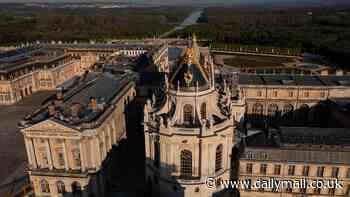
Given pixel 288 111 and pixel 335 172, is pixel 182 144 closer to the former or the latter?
pixel 335 172

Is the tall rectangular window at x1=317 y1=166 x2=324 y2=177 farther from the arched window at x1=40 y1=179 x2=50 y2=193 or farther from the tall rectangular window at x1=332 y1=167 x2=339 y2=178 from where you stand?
the arched window at x1=40 y1=179 x2=50 y2=193

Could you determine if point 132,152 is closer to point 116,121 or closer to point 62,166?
point 116,121

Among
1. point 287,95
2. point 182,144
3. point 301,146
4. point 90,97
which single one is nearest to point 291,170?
point 301,146

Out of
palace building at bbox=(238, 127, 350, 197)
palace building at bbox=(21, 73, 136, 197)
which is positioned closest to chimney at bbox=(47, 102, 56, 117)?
palace building at bbox=(21, 73, 136, 197)

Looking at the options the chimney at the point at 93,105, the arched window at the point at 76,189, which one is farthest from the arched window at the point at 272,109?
the arched window at the point at 76,189

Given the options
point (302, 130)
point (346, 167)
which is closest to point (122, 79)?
point (302, 130)

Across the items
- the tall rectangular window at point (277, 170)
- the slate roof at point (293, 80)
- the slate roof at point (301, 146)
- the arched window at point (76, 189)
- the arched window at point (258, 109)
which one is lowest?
the arched window at point (76, 189)

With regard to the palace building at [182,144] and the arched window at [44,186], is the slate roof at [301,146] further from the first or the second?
the arched window at [44,186]
